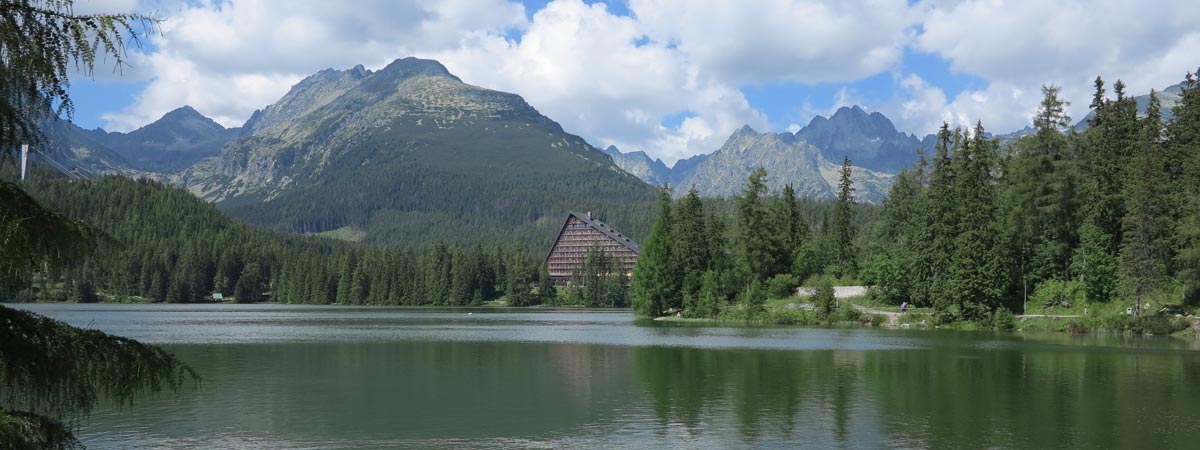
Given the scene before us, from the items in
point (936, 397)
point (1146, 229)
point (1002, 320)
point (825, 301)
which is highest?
point (1146, 229)

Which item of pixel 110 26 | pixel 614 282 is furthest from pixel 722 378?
pixel 614 282

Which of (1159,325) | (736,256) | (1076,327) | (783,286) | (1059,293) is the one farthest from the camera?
(736,256)

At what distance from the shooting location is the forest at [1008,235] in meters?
82.8

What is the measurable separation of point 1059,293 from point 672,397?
6659cm

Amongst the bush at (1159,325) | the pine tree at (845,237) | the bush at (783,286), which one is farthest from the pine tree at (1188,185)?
the bush at (783,286)

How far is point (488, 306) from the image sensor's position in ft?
630

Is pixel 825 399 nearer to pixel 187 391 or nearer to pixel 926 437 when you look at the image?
pixel 926 437

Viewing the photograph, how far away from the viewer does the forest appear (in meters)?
82.8

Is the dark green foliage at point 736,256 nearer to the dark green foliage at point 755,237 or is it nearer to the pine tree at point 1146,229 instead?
the dark green foliage at point 755,237

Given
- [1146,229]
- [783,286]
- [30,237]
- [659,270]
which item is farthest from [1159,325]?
[30,237]

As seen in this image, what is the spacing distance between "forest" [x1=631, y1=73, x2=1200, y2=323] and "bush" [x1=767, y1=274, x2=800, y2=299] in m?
0.17

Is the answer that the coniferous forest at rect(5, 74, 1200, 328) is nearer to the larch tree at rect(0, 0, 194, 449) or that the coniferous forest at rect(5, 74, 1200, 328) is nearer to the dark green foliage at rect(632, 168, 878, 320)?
the dark green foliage at rect(632, 168, 878, 320)

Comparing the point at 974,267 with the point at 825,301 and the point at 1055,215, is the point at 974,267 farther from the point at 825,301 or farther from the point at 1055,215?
the point at 825,301

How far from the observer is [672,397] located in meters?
40.1
